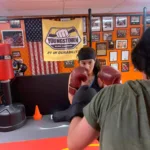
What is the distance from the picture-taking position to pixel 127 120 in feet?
1.64

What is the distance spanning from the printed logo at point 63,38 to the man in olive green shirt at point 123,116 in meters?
1.74

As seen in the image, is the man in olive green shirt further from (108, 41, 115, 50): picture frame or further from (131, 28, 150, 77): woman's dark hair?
(108, 41, 115, 50): picture frame

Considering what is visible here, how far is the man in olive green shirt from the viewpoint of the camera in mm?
488

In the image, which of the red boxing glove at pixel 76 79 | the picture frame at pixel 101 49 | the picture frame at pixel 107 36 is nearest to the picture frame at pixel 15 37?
the picture frame at pixel 101 49

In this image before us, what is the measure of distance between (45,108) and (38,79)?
378 mm

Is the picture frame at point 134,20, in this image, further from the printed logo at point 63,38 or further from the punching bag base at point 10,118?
the punching bag base at point 10,118

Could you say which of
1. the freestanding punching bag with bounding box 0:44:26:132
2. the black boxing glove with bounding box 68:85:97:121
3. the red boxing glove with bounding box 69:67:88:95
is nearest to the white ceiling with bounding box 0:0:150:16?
the freestanding punching bag with bounding box 0:44:26:132

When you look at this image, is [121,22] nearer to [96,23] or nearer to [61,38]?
[96,23]

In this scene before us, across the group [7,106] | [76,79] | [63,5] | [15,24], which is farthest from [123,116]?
[15,24]

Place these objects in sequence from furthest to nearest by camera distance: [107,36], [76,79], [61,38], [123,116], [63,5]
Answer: [107,36] → [63,5] → [61,38] → [76,79] → [123,116]

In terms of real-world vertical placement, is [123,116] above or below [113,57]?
above

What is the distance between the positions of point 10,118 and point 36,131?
31 cm

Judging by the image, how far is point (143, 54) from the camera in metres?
0.60

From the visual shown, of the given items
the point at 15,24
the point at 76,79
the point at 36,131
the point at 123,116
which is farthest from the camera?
the point at 15,24
